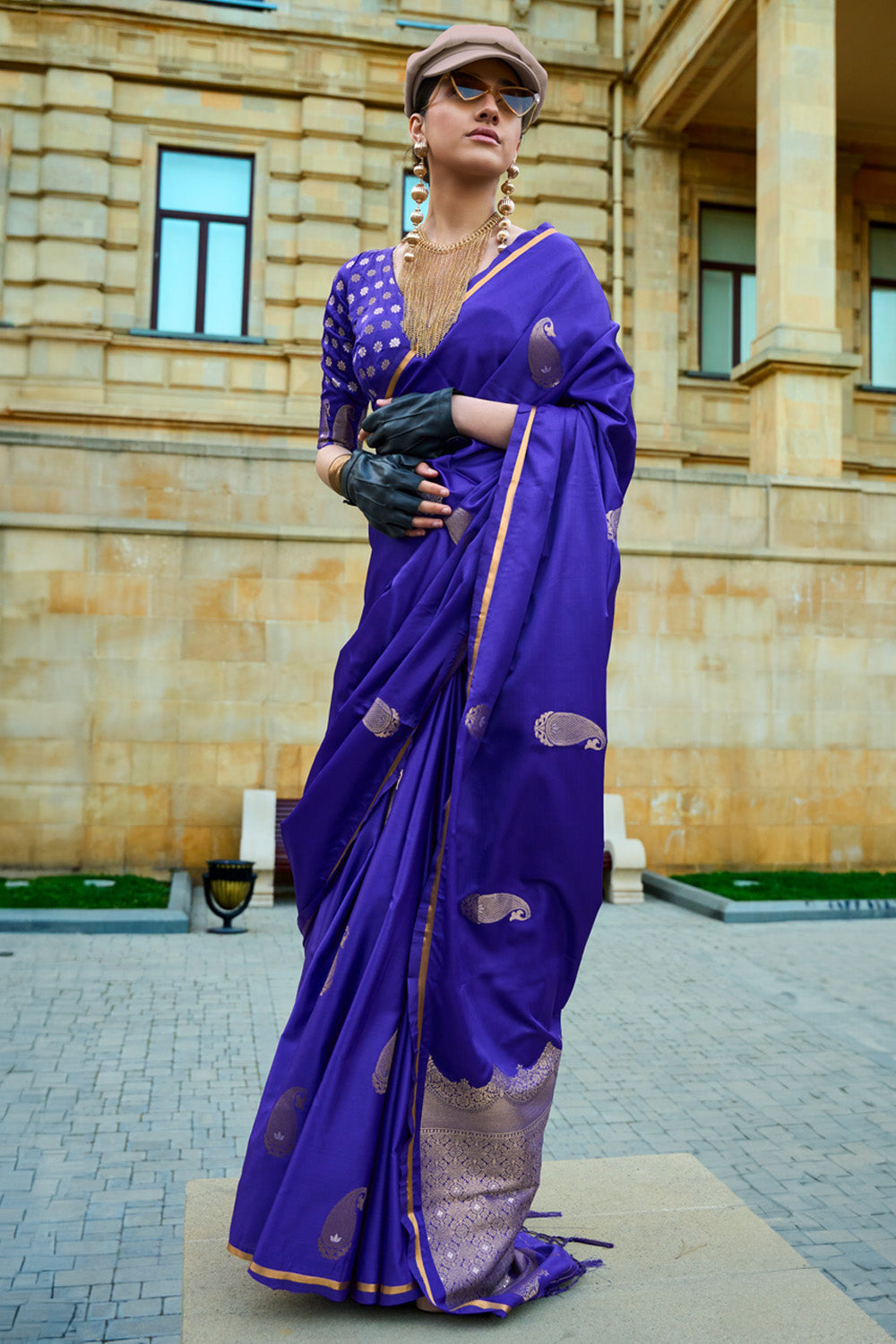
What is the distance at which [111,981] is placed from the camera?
6.89m

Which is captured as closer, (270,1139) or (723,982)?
(270,1139)

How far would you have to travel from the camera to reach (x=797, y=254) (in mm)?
12430

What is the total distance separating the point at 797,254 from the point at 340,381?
10.5 meters

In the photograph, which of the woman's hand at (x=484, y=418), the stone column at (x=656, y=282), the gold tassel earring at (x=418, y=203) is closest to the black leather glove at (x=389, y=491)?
the woman's hand at (x=484, y=418)

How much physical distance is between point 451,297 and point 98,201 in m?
14.0

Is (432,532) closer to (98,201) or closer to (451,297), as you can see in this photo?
(451,297)

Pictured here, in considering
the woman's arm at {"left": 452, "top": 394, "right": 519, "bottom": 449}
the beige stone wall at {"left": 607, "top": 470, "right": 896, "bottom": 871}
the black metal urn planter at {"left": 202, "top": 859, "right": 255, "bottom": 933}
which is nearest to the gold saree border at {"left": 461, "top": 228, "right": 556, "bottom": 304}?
the woman's arm at {"left": 452, "top": 394, "right": 519, "bottom": 449}

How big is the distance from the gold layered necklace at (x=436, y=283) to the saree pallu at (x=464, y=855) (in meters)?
0.06

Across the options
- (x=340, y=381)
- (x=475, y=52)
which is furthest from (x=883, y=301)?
(x=475, y=52)

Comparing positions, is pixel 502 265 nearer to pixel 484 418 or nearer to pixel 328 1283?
pixel 484 418

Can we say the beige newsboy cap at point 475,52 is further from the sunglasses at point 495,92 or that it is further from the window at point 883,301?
the window at point 883,301

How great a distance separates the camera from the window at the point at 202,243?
1572 cm

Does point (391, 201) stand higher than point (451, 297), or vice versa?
point (391, 201)

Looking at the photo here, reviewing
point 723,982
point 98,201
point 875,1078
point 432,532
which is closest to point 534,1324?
point 432,532
